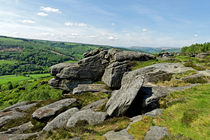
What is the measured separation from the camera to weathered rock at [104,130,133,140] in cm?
1201

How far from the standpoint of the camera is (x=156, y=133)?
1203 cm

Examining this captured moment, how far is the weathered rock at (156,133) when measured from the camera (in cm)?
1140

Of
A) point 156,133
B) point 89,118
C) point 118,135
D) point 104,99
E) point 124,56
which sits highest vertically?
point 124,56

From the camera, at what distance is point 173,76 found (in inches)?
1069

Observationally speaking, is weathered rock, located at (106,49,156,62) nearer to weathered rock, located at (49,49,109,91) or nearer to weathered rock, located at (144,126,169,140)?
weathered rock, located at (49,49,109,91)

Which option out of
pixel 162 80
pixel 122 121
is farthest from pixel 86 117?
pixel 162 80

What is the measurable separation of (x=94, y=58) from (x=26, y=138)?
32.9m

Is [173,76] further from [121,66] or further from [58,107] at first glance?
[58,107]

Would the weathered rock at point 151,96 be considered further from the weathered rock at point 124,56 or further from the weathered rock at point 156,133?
the weathered rock at point 124,56

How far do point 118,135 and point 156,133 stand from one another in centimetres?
374

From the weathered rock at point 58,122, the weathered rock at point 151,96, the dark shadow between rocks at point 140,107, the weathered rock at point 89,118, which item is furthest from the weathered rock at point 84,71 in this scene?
the dark shadow between rocks at point 140,107

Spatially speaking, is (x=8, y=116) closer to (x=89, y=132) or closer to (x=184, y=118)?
(x=89, y=132)

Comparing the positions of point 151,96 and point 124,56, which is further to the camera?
point 124,56

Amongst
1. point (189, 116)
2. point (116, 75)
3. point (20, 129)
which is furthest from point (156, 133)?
point (116, 75)
